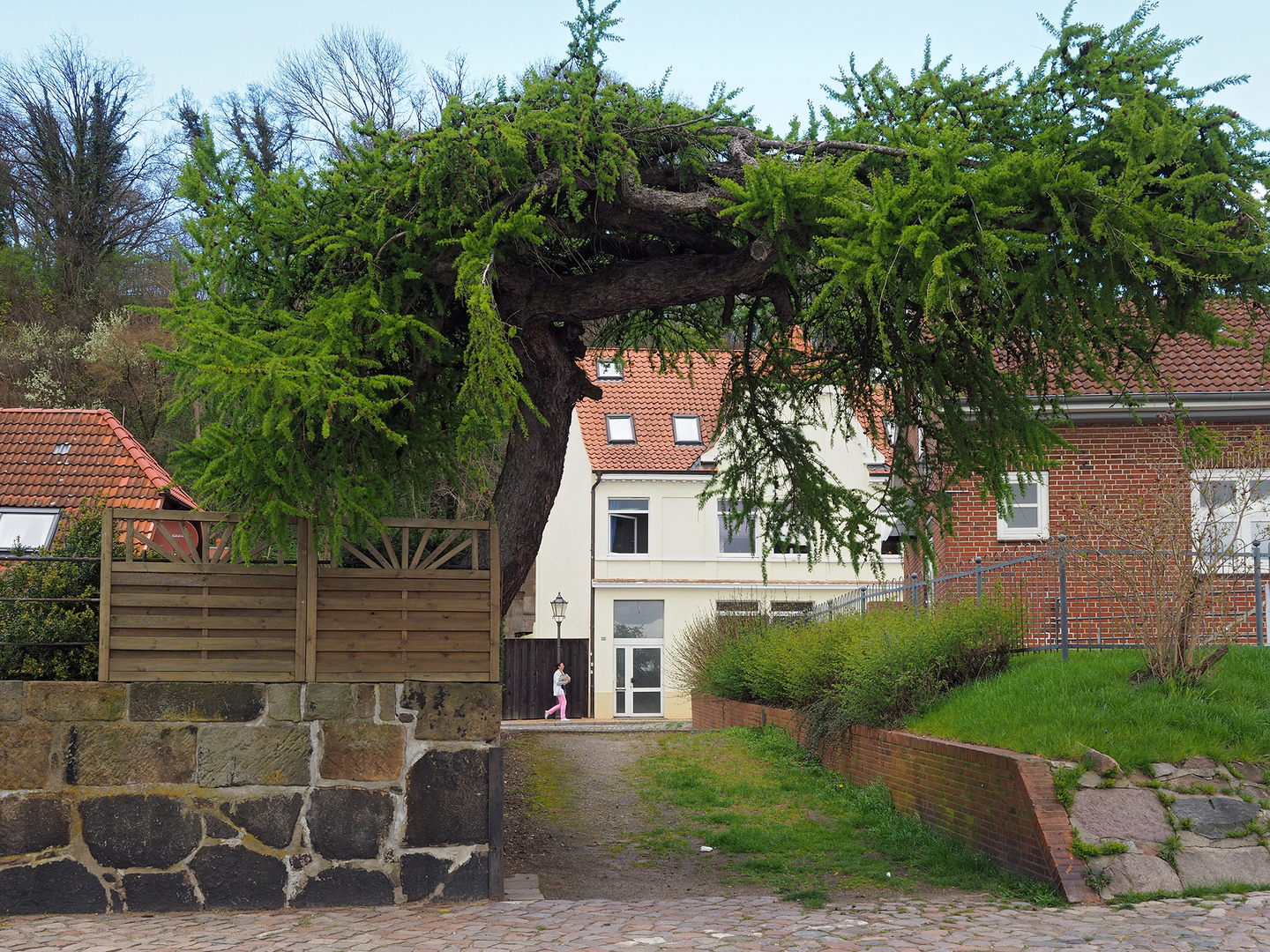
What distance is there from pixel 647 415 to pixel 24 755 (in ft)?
97.1

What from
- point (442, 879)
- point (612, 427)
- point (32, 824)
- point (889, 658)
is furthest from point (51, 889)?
point (612, 427)

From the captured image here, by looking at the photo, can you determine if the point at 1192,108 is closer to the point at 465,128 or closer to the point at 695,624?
the point at 465,128

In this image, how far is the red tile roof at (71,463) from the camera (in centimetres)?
2005

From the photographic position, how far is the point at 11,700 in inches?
303

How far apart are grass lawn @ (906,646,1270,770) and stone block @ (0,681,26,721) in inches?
270

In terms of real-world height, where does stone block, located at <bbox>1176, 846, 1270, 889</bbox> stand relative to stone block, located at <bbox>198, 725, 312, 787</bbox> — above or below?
below

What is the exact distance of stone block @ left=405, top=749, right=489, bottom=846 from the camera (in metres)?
7.94

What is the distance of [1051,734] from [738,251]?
413 cm

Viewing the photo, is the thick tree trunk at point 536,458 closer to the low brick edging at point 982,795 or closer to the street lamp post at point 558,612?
the low brick edging at point 982,795

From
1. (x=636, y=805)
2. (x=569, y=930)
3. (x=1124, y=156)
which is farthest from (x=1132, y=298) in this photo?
(x=636, y=805)

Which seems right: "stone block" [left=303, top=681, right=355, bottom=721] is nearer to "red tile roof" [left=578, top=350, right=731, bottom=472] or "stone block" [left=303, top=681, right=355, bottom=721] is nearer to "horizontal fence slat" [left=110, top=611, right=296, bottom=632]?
"horizontal fence slat" [left=110, top=611, right=296, bottom=632]

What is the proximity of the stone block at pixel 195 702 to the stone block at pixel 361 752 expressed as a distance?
0.52 m

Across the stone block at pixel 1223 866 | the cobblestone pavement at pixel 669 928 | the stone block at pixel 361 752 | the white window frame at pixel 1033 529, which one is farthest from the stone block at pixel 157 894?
the white window frame at pixel 1033 529

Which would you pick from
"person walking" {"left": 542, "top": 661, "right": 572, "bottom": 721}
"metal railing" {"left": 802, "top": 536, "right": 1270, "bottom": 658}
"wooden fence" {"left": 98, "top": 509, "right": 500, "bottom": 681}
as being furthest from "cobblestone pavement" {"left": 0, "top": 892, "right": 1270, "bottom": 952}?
"person walking" {"left": 542, "top": 661, "right": 572, "bottom": 721}
